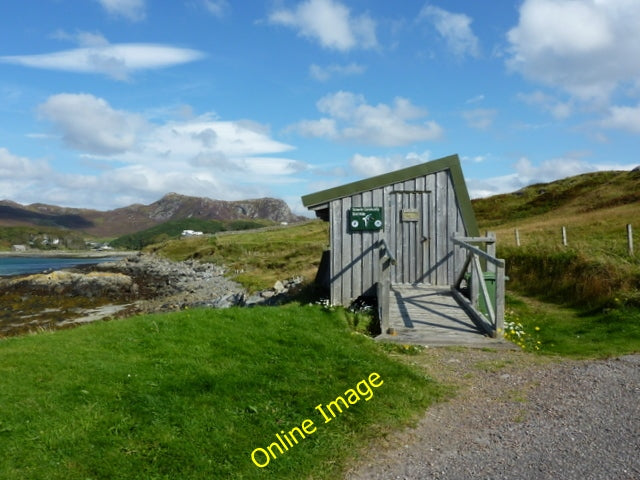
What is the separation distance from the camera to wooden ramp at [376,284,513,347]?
9.73 metres

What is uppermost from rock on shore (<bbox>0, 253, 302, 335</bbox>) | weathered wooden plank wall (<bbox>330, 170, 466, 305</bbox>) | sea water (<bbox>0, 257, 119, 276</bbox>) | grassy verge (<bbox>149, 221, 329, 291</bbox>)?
weathered wooden plank wall (<bbox>330, 170, 466, 305</bbox>)

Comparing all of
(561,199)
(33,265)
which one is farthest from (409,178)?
(33,265)

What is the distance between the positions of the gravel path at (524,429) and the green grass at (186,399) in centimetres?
47

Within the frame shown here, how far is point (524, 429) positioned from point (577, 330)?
20.6 ft

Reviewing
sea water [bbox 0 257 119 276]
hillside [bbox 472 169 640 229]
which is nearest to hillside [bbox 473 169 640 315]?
hillside [bbox 472 169 640 229]

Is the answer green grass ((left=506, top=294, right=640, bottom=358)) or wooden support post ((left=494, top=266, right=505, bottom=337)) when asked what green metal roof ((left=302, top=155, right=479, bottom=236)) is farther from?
wooden support post ((left=494, top=266, right=505, bottom=337))

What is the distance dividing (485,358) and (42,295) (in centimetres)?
3829

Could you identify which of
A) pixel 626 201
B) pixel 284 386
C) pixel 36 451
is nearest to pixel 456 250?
pixel 284 386

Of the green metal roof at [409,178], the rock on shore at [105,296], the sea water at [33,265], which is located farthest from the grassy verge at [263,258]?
the sea water at [33,265]

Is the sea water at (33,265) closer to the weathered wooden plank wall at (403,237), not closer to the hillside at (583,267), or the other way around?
the hillside at (583,267)

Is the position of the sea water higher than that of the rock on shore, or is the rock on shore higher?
the rock on shore

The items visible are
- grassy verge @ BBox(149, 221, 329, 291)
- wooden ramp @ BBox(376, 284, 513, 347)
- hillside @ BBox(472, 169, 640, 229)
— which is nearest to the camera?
wooden ramp @ BBox(376, 284, 513, 347)

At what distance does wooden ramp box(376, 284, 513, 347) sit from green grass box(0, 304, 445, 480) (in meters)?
1.25

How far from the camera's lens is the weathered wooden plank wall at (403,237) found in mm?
13219
